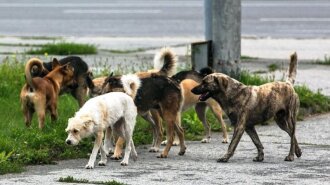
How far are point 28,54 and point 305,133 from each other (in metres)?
6.61

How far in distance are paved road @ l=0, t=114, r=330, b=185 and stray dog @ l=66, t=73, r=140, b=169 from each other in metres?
0.18

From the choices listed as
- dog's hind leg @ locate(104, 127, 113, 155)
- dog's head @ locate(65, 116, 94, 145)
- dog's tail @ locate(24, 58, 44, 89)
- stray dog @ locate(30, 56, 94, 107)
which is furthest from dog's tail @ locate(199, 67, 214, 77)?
dog's head @ locate(65, 116, 94, 145)

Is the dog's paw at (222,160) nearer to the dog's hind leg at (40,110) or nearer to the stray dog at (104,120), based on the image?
the stray dog at (104,120)

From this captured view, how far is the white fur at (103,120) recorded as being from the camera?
9414 mm

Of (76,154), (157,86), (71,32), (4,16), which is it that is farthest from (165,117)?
(4,16)

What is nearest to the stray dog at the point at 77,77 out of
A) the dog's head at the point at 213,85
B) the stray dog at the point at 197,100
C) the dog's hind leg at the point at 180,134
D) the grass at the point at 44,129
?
the grass at the point at 44,129

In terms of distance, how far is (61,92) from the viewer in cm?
1176

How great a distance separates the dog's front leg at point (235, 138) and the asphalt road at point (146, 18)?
33.9 feet

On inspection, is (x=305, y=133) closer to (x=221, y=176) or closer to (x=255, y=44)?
(x=221, y=176)

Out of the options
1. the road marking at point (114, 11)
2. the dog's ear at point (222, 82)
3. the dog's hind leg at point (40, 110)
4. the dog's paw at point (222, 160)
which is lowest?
the dog's paw at point (222, 160)

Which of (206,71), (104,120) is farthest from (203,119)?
(104,120)

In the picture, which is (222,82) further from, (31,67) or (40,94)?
(31,67)

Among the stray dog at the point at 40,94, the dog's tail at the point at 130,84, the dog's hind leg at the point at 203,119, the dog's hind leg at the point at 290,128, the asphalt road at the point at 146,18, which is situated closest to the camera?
the dog's hind leg at the point at 290,128

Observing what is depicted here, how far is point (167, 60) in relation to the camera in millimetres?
11523
